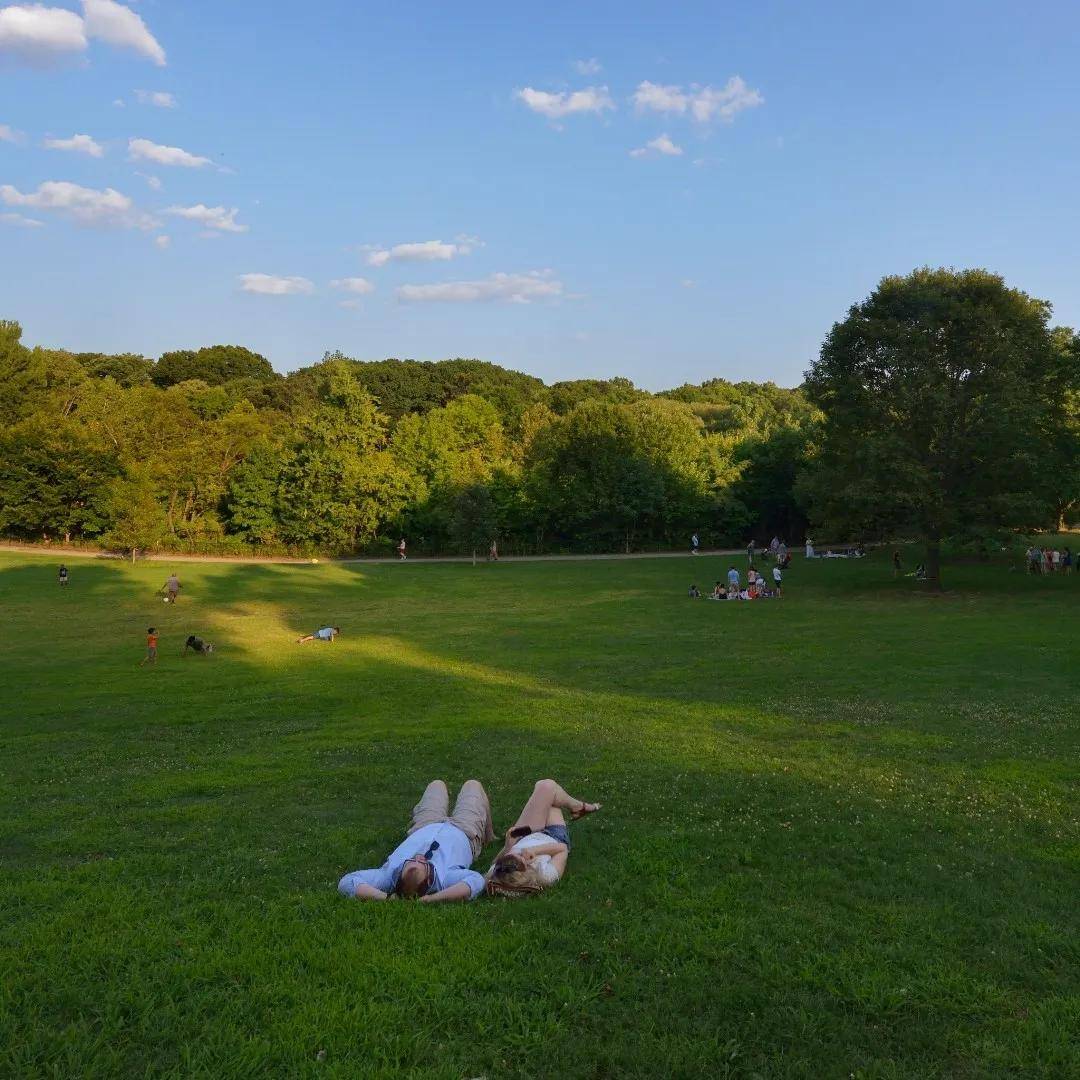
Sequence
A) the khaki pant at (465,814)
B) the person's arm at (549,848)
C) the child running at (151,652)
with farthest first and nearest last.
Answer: the child running at (151,652)
the khaki pant at (465,814)
the person's arm at (549,848)

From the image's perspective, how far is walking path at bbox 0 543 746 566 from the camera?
50750 mm

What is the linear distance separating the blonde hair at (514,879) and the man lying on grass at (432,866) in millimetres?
138

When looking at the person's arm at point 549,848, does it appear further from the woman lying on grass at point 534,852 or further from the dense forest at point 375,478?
the dense forest at point 375,478

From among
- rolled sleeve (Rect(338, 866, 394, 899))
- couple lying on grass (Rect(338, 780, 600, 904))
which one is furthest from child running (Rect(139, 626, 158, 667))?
rolled sleeve (Rect(338, 866, 394, 899))

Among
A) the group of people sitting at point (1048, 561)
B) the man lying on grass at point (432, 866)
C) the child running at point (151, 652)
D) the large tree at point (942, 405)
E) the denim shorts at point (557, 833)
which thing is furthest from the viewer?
the group of people sitting at point (1048, 561)

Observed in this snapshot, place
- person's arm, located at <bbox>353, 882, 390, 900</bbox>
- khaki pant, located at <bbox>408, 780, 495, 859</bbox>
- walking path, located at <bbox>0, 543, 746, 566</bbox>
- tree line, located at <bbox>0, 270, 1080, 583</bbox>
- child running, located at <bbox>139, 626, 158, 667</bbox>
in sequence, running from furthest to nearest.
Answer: walking path, located at <bbox>0, 543, 746, 566</bbox> < tree line, located at <bbox>0, 270, 1080, 583</bbox> < child running, located at <bbox>139, 626, 158, 667</bbox> < khaki pant, located at <bbox>408, 780, 495, 859</bbox> < person's arm, located at <bbox>353, 882, 390, 900</bbox>

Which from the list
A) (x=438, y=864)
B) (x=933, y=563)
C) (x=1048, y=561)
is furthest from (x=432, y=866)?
(x=1048, y=561)

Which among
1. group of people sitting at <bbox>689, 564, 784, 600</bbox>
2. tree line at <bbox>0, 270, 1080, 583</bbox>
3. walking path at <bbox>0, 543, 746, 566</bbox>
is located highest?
tree line at <bbox>0, 270, 1080, 583</bbox>

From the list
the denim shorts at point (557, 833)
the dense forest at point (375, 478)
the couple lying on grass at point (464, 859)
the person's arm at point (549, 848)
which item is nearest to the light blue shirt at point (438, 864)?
the couple lying on grass at point (464, 859)

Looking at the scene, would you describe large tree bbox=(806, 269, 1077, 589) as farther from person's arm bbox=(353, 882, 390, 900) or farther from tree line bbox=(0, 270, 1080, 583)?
person's arm bbox=(353, 882, 390, 900)

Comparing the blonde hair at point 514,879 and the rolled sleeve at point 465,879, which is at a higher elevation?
the blonde hair at point 514,879

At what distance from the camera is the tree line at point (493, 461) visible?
31.1 meters

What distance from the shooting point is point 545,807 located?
6844mm

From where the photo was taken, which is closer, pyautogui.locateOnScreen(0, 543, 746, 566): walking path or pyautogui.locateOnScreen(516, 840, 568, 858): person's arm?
pyautogui.locateOnScreen(516, 840, 568, 858): person's arm
